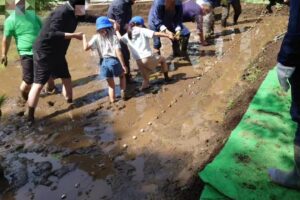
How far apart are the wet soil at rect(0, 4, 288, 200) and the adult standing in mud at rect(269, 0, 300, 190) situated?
0.47 metres

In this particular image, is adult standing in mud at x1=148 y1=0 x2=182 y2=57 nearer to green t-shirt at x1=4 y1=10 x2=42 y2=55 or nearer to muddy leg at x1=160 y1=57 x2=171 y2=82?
muddy leg at x1=160 y1=57 x2=171 y2=82

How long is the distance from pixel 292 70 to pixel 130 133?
290 centimetres

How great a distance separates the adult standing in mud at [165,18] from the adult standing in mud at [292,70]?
4.66 m

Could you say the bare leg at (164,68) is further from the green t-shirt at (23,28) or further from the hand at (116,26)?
the green t-shirt at (23,28)

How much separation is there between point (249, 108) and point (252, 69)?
2.33 m

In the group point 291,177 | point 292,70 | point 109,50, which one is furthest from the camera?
point 109,50

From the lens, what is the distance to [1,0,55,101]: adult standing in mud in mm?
6727

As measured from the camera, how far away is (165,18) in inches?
332

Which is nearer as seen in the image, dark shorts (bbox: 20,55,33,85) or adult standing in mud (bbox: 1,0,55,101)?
adult standing in mud (bbox: 1,0,55,101)

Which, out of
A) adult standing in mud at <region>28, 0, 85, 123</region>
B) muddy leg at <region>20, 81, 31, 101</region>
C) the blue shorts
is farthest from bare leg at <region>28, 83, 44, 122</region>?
the blue shorts

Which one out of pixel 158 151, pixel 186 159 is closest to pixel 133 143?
pixel 158 151

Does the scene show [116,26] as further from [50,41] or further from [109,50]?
[50,41]

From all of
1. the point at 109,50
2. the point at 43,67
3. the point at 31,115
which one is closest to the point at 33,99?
the point at 31,115

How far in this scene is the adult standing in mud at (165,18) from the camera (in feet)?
26.9
